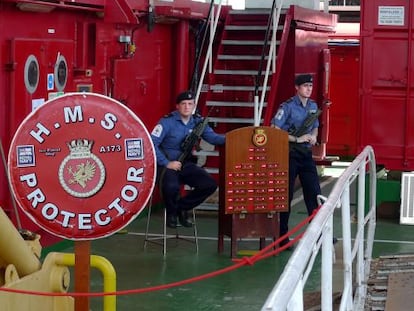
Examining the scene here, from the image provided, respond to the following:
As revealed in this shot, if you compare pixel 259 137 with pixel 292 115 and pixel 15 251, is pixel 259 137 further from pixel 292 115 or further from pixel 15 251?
pixel 15 251

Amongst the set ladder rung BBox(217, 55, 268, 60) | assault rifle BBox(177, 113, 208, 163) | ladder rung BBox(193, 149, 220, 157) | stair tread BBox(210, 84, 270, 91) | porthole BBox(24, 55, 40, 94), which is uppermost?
ladder rung BBox(217, 55, 268, 60)

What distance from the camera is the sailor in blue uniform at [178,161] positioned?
886cm

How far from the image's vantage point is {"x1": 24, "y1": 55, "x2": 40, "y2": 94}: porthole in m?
8.10

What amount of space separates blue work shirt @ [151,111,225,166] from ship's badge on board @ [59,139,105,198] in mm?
4062

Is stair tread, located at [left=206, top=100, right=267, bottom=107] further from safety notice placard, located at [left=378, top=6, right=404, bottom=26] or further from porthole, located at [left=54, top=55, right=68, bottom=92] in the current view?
porthole, located at [left=54, top=55, right=68, bottom=92]

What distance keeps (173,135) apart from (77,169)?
165 inches

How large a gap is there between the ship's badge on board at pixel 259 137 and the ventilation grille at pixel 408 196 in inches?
106

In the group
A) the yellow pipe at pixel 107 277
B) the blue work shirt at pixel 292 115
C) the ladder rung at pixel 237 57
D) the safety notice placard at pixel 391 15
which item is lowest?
Answer: the yellow pipe at pixel 107 277

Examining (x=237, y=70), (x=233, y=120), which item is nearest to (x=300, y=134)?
(x=233, y=120)

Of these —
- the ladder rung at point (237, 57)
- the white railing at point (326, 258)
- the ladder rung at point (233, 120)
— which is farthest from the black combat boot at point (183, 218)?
the ladder rung at point (237, 57)

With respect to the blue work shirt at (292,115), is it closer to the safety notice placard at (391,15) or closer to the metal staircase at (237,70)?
the safety notice placard at (391,15)

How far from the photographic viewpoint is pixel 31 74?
820cm

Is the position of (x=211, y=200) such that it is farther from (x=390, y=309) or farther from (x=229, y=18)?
(x=390, y=309)

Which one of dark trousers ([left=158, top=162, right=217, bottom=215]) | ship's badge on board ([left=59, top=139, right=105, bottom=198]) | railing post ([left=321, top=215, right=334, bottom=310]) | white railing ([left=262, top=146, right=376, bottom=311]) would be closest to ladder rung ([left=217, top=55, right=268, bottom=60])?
dark trousers ([left=158, top=162, right=217, bottom=215])
